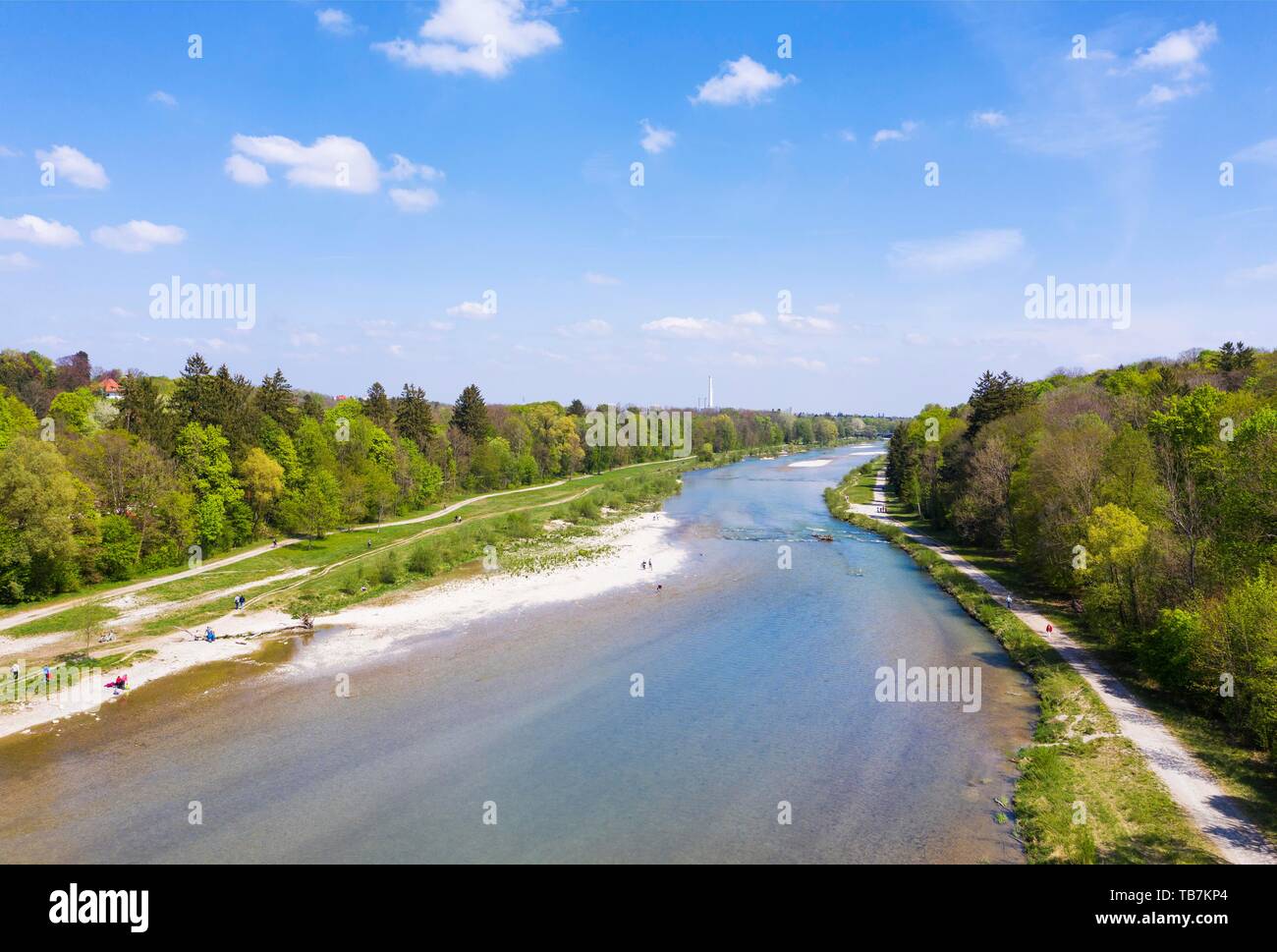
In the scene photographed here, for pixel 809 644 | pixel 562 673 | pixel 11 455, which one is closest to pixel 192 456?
pixel 11 455

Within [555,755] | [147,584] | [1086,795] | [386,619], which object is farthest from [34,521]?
[1086,795]

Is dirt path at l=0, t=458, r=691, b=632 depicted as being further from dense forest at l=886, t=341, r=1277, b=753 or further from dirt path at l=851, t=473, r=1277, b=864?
dense forest at l=886, t=341, r=1277, b=753

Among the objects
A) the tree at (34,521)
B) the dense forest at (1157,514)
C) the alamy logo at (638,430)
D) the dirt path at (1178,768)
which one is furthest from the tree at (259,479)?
the alamy logo at (638,430)
